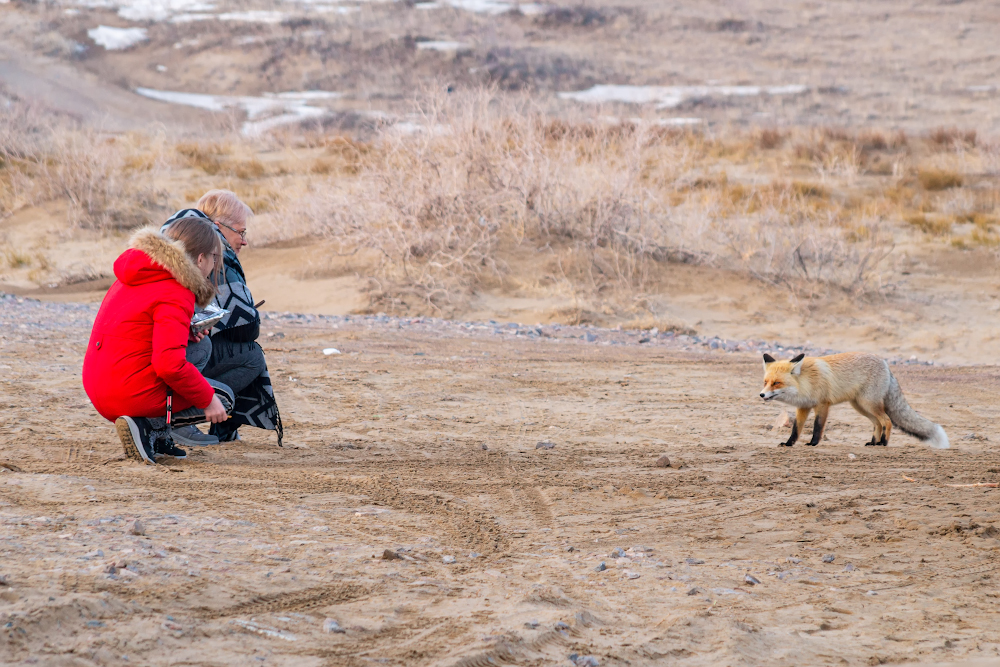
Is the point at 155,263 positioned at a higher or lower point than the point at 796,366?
higher

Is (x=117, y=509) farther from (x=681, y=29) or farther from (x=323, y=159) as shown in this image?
(x=681, y=29)

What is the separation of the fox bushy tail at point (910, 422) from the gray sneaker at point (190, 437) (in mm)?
4452

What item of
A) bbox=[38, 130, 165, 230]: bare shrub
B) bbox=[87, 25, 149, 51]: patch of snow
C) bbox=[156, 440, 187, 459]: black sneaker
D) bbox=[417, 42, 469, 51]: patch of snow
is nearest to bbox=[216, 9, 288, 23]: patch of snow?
bbox=[87, 25, 149, 51]: patch of snow

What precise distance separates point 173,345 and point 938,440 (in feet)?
16.1

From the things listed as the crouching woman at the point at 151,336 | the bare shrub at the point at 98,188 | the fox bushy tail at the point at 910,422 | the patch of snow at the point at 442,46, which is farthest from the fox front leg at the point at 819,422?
the patch of snow at the point at 442,46

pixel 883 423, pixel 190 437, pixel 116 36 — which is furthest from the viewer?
pixel 116 36

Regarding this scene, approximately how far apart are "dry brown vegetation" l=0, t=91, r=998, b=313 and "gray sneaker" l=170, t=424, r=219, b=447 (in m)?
6.21

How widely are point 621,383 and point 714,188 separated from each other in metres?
10.6

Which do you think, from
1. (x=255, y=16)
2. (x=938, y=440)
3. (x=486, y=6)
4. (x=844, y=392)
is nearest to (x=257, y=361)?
(x=844, y=392)

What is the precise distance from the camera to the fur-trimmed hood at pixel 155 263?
14.0ft

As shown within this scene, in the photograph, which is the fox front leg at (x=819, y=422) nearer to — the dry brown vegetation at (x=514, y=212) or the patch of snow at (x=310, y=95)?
the dry brown vegetation at (x=514, y=212)

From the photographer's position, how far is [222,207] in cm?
523

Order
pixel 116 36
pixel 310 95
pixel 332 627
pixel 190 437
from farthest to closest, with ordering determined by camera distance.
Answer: pixel 116 36 → pixel 310 95 → pixel 190 437 → pixel 332 627

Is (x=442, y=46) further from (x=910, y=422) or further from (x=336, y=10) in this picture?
(x=910, y=422)
